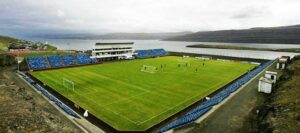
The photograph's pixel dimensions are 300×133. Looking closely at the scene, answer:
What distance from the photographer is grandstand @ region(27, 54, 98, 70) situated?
58.7 metres

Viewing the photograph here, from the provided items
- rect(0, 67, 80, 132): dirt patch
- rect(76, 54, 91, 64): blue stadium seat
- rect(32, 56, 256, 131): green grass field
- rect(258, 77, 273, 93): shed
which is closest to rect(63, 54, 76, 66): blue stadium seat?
rect(76, 54, 91, 64): blue stadium seat

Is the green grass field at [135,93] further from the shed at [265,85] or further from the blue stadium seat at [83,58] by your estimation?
the blue stadium seat at [83,58]

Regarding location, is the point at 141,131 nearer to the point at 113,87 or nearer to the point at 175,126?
the point at 175,126

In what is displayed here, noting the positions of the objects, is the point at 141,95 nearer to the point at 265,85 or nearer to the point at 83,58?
the point at 265,85

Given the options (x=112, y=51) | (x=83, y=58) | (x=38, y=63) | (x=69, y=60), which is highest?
(x=112, y=51)

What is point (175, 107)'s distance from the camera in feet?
95.1

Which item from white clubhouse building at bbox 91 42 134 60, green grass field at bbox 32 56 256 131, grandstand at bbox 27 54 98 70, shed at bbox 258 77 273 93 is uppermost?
white clubhouse building at bbox 91 42 134 60

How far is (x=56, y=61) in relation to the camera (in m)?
63.8

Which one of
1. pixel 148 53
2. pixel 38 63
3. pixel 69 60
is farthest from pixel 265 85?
pixel 148 53

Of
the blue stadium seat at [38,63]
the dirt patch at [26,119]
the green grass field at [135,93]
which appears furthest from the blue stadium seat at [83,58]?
the dirt patch at [26,119]

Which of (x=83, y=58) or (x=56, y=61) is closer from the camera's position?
(x=56, y=61)

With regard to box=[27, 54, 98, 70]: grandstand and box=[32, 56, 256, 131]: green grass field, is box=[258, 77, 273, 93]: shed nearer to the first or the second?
box=[32, 56, 256, 131]: green grass field

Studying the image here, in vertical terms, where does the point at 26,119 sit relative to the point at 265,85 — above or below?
below

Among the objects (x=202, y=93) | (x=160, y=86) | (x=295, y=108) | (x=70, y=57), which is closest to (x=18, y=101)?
(x=160, y=86)
